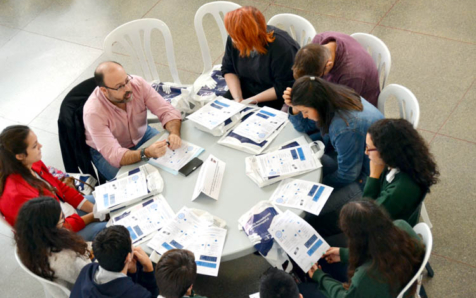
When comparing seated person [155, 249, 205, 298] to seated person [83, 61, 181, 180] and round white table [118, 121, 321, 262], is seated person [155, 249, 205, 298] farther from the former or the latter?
seated person [83, 61, 181, 180]

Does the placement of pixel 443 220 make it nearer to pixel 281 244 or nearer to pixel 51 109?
pixel 281 244

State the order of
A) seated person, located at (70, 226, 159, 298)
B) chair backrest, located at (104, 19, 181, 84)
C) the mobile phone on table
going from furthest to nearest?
chair backrest, located at (104, 19, 181, 84) < the mobile phone on table < seated person, located at (70, 226, 159, 298)

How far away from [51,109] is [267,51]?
8.07ft

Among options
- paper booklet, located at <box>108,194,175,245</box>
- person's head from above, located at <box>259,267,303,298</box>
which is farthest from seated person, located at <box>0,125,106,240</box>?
person's head from above, located at <box>259,267,303,298</box>

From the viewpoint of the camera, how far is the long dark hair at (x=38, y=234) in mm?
2338

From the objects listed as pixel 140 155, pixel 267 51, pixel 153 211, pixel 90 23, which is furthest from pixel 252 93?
pixel 90 23

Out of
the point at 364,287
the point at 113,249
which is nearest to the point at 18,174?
the point at 113,249

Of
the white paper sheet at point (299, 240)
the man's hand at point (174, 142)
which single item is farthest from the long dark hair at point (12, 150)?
the white paper sheet at point (299, 240)

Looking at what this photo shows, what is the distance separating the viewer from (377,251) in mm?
2096

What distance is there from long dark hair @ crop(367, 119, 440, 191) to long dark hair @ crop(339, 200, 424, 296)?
386mm

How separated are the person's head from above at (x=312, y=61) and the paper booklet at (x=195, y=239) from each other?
1121 millimetres

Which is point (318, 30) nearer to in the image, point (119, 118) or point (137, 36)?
point (137, 36)

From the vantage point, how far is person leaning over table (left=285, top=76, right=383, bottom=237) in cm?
276

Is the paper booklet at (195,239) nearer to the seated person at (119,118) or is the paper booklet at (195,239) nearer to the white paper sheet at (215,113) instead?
the seated person at (119,118)
